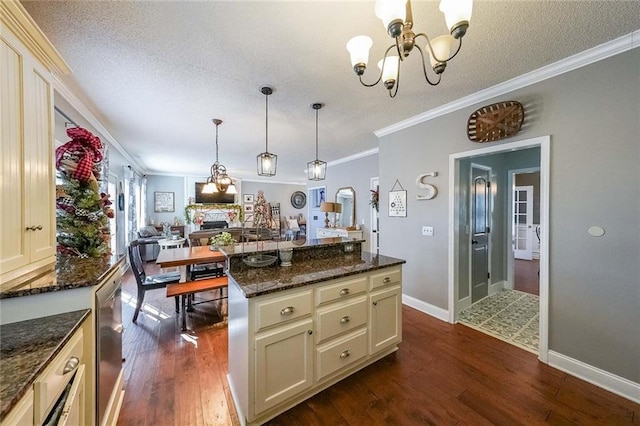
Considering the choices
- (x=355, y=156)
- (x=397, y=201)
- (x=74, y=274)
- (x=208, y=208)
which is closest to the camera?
(x=74, y=274)

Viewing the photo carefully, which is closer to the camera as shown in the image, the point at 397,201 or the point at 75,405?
the point at 75,405

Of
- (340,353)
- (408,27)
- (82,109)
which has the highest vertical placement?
(82,109)

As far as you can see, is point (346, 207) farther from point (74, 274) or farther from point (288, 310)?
point (74, 274)

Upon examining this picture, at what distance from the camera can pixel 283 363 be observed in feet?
5.31

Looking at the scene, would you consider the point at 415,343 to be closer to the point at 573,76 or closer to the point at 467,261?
the point at 467,261

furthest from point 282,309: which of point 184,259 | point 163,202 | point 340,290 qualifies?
point 163,202

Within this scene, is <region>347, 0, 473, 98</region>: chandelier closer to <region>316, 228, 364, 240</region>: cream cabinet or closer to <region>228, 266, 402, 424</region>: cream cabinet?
<region>228, 266, 402, 424</region>: cream cabinet

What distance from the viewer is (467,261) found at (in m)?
3.27

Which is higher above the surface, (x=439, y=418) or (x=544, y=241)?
(x=544, y=241)

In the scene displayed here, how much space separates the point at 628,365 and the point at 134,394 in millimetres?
3762

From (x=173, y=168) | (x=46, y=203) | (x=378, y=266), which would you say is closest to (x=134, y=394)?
(x=46, y=203)

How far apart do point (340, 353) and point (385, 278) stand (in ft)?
2.36

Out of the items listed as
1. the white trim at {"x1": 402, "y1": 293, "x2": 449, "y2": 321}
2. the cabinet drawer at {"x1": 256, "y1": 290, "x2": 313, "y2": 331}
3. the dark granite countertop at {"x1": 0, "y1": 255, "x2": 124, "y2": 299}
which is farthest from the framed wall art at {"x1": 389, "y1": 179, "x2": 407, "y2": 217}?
the dark granite countertop at {"x1": 0, "y1": 255, "x2": 124, "y2": 299}

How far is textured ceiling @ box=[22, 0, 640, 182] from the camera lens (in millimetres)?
1540
